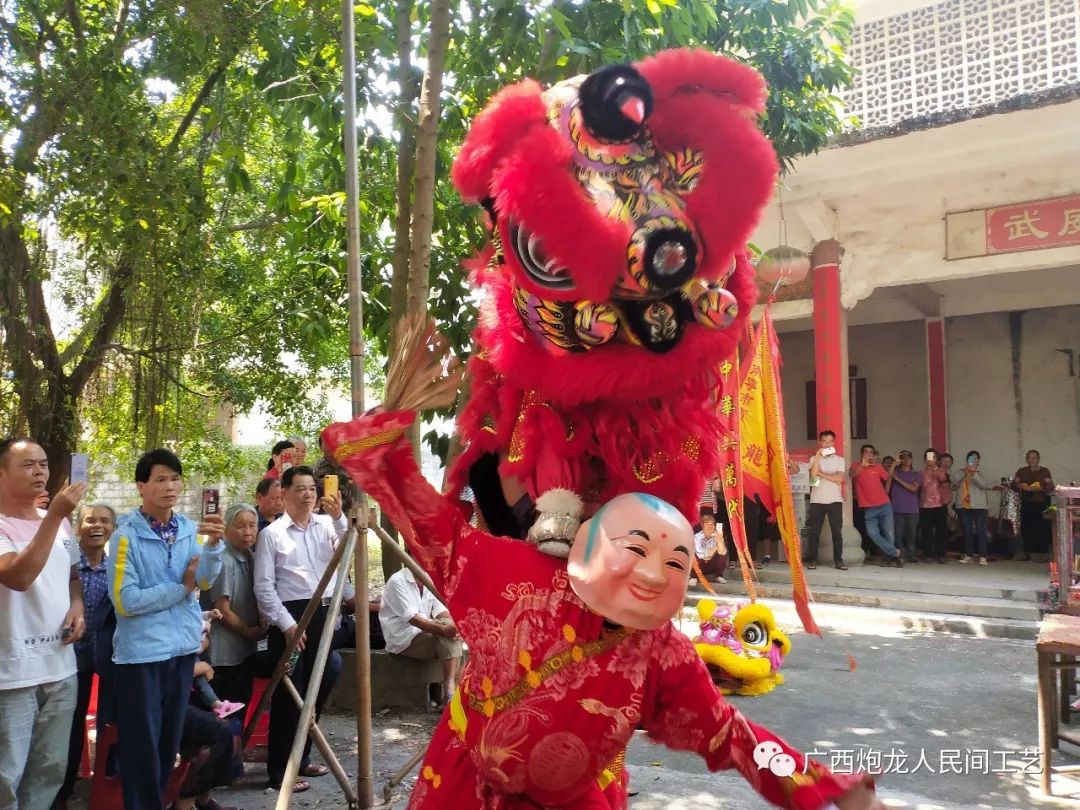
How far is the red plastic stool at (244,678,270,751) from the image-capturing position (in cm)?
449

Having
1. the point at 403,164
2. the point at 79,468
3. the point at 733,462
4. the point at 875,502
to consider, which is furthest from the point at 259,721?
the point at 875,502

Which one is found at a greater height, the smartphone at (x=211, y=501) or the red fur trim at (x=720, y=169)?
the red fur trim at (x=720, y=169)

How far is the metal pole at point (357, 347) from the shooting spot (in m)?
3.39

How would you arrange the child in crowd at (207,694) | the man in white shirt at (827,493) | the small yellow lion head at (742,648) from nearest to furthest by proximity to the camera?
the child in crowd at (207,694) < the small yellow lion head at (742,648) < the man in white shirt at (827,493)

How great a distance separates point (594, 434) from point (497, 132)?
0.66 meters

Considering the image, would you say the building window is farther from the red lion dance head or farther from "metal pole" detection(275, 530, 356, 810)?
the red lion dance head

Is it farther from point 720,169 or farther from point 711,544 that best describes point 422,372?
point 711,544

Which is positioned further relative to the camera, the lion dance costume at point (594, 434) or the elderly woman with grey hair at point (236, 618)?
the elderly woman with grey hair at point (236, 618)

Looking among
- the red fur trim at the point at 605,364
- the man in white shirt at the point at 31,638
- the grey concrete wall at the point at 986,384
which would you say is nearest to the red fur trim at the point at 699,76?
the red fur trim at the point at 605,364

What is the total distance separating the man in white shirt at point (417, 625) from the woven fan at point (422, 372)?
10.3 feet

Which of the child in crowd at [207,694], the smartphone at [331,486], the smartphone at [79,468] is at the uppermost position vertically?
the smartphone at [79,468]

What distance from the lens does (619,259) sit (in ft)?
5.51

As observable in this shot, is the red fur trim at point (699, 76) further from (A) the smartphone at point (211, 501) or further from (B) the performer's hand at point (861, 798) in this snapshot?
(A) the smartphone at point (211, 501)

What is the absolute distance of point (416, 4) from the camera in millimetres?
5348
